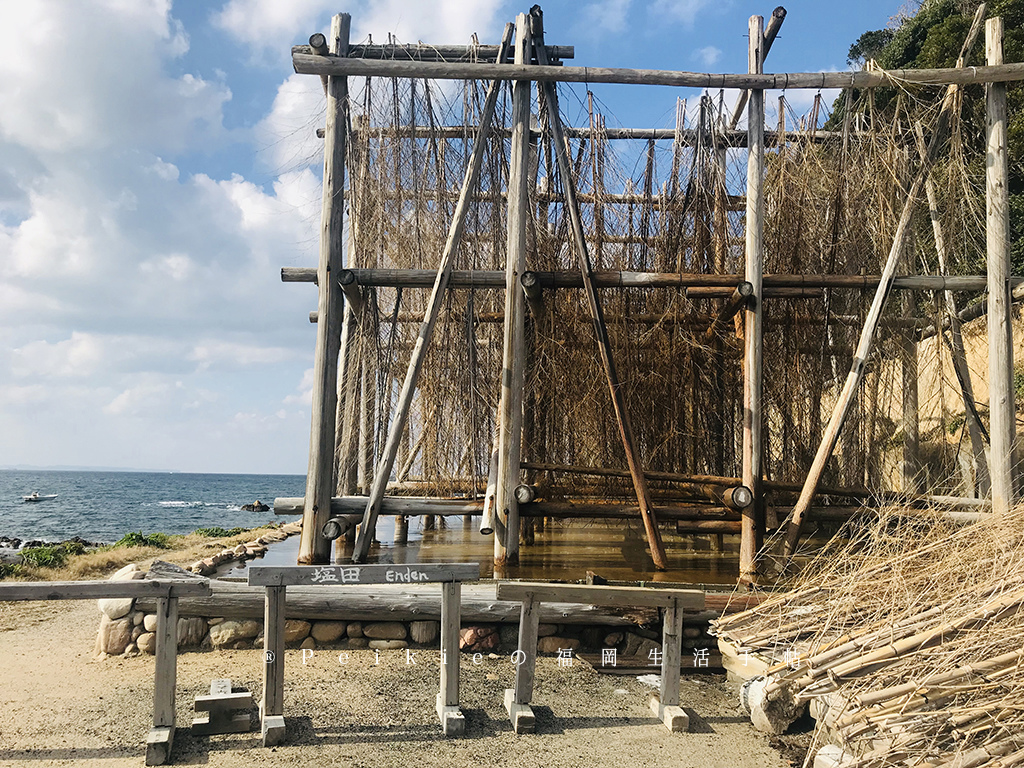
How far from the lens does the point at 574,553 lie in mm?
8492

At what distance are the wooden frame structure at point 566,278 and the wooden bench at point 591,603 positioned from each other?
7.19 ft

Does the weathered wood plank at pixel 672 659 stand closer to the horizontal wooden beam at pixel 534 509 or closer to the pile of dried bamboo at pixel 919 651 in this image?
the pile of dried bamboo at pixel 919 651

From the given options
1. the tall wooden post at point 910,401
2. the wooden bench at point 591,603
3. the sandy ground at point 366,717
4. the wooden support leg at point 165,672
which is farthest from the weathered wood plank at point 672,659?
the tall wooden post at point 910,401

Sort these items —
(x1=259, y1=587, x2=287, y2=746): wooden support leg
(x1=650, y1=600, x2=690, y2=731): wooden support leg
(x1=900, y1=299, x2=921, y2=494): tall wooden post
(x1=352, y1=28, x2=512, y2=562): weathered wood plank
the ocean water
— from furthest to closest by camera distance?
the ocean water < (x1=900, y1=299, x2=921, y2=494): tall wooden post < (x1=352, y1=28, x2=512, y2=562): weathered wood plank < (x1=650, y1=600, x2=690, y2=731): wooden support leg < (x1=259, y1=587, x2=287, y2=746): wooden support leg

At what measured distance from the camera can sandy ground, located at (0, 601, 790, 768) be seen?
163 inches

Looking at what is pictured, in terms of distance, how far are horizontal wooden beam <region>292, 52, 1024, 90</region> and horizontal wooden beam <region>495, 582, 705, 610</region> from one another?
475 centimetres

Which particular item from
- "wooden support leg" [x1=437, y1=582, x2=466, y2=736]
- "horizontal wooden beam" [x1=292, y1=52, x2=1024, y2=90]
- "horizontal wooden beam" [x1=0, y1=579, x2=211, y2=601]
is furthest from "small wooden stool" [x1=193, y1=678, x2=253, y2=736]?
"horizontal wooden beam" [x1=292, y1=52, x2=1024, y2=90]

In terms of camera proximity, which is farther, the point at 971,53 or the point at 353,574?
the point at 971,53

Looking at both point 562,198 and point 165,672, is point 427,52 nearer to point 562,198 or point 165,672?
point 562,198

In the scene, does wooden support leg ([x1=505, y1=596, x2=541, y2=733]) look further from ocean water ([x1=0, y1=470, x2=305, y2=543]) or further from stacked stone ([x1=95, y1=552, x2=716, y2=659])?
ocean water ([x1=0, y1=470, x2=305, y2=543])

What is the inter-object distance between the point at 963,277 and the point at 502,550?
4.94m

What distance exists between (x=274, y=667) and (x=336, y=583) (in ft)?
1.79

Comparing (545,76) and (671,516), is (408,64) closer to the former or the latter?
(545,76)

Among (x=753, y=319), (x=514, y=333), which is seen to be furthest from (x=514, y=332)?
(x=753, y=319)
